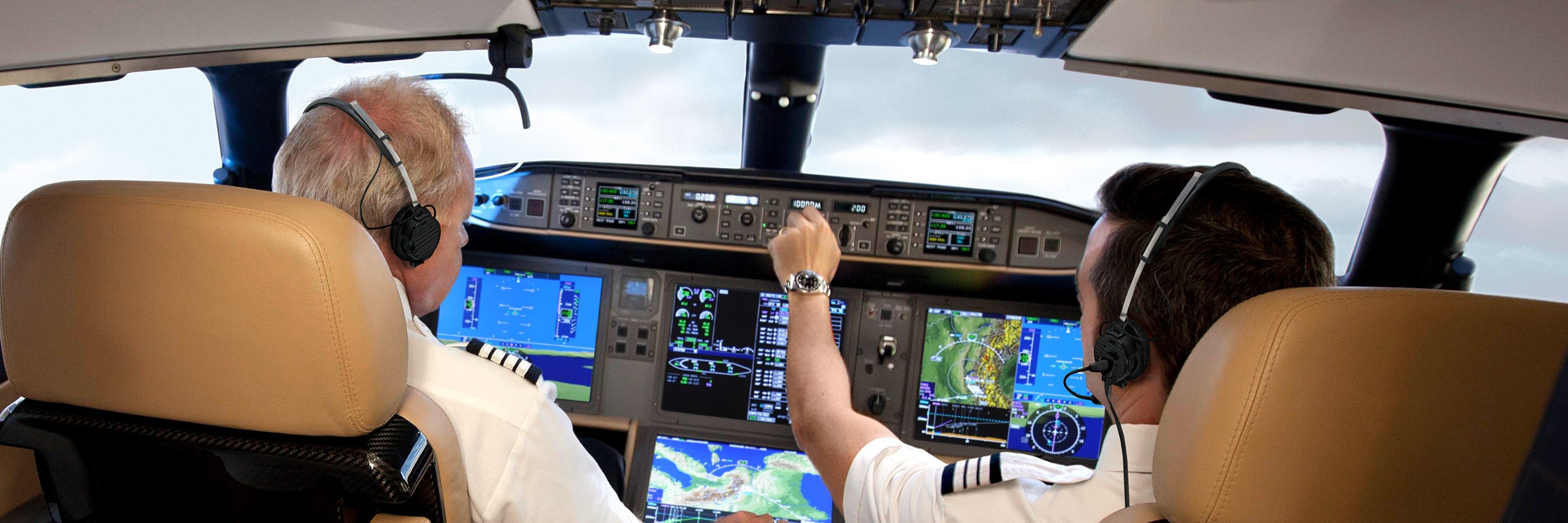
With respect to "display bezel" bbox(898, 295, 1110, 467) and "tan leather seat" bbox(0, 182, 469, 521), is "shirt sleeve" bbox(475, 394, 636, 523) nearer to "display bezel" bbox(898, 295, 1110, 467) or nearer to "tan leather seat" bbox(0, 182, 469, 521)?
"tan leather seat" bbox(0, 182, 469, 521)

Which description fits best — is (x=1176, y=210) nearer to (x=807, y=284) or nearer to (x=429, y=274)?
(x=807, y=284)

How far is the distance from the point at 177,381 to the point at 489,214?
1.61 m

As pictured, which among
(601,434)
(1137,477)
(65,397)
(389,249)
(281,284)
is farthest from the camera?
(601,434)

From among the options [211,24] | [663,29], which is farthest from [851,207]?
[211,24]

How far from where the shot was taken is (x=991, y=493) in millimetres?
1153

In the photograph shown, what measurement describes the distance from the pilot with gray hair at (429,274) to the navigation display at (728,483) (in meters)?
1.15

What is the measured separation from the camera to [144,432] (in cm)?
87

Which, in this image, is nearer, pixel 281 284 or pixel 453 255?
pixel 281 284

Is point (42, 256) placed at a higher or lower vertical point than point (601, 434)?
higher

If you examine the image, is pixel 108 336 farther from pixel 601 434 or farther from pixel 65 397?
pixel 601 434

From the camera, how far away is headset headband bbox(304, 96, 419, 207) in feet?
3.67

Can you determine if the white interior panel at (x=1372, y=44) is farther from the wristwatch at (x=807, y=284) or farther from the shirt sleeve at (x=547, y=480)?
the shirt sleeve at (x=547, y=480)

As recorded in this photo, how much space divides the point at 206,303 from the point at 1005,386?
2044mm

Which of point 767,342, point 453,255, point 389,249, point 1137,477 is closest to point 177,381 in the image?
point 389,249
